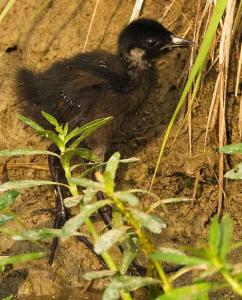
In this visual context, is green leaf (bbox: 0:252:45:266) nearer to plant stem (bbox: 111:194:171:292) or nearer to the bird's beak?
plant stem (bbox: 111:194:171:292)

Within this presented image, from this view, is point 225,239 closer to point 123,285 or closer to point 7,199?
point 123,285

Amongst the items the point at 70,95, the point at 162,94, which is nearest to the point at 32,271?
the point at 70,95

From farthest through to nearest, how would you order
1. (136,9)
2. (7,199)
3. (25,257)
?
(136,9) < (7,199) < (25,257)

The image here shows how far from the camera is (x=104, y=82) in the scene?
4.50 m

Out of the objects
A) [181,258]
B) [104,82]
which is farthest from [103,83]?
[181,258]

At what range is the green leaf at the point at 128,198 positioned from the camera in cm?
253

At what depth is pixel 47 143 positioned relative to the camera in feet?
16.5

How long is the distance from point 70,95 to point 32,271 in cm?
106

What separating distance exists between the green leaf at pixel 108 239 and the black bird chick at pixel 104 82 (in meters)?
1.93

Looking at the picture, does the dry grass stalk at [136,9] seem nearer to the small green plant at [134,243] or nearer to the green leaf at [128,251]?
the small green plant at [134,243]

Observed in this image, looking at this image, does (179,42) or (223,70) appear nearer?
(223,70)

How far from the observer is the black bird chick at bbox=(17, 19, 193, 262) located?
446 centimetres

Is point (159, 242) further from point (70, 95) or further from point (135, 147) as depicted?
point (70, 95)

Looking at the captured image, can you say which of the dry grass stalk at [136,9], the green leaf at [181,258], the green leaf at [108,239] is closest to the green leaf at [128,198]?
the green leaf at [108,239]
